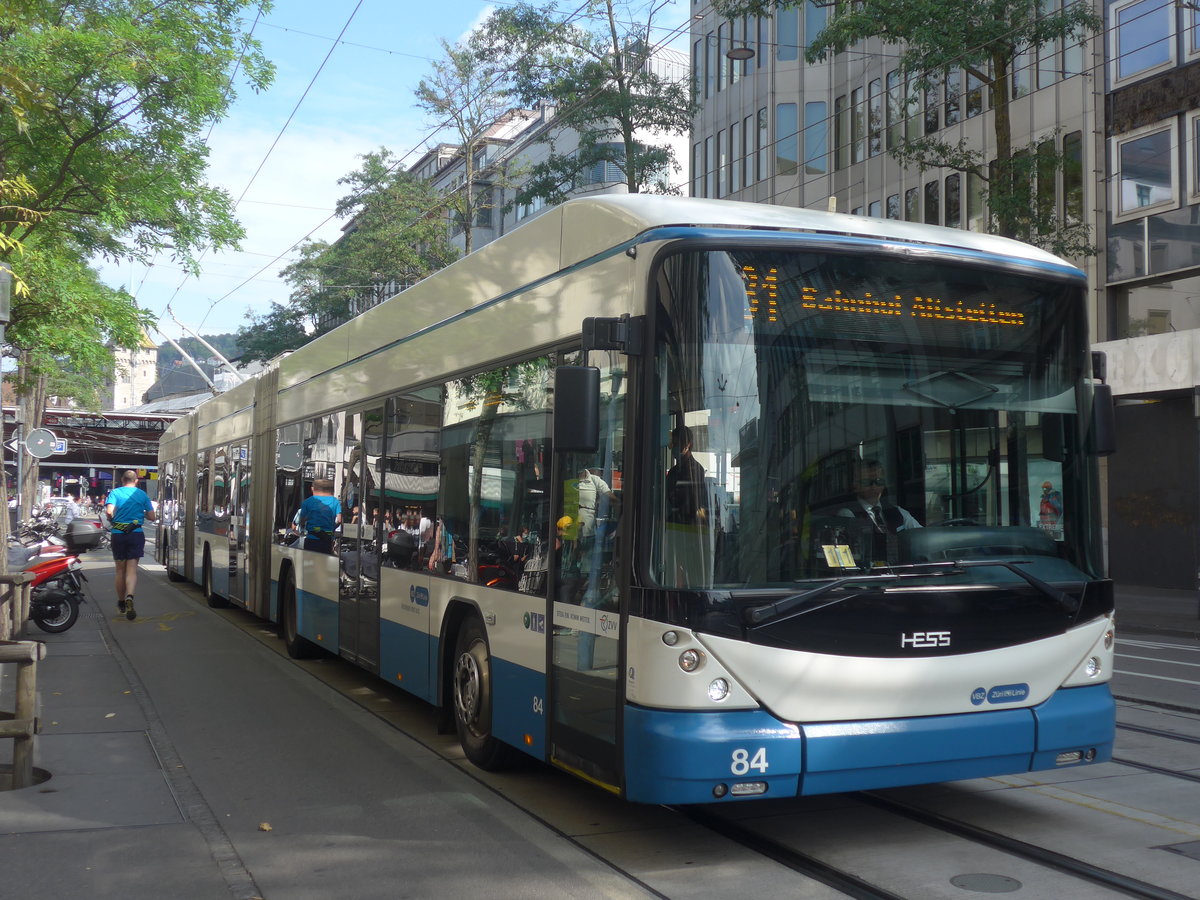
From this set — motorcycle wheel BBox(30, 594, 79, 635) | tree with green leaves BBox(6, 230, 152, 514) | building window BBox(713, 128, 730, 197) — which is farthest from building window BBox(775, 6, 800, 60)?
motorcycle wheel BBox(30, 594, 79, 635)

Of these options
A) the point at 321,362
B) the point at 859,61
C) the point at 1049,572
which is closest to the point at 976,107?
the point at 859,61

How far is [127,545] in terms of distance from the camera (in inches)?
687

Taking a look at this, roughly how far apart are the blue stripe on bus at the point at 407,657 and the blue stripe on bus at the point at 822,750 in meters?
3.05

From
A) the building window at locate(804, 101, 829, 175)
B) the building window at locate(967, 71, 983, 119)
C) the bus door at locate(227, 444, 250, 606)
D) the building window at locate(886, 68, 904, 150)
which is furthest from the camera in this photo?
the building window at locate(804, 101, 829, 175)

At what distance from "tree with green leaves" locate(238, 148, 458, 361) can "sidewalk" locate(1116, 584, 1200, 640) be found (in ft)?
82.5

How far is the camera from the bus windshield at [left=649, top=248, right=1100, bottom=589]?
5461mm

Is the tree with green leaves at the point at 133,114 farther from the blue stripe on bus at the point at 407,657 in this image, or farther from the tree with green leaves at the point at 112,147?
the blue stripe on bus at the point at 407,657

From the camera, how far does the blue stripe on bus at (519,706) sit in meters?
6.48

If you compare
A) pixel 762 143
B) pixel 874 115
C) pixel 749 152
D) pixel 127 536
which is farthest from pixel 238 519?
pixel 749 152

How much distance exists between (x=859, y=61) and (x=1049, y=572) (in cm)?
3072

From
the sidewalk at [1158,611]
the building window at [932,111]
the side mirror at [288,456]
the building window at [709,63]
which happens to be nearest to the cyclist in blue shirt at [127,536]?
the side mirror at [288,456]

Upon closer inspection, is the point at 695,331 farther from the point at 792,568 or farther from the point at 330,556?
the point at 330,556

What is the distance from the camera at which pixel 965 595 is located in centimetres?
574

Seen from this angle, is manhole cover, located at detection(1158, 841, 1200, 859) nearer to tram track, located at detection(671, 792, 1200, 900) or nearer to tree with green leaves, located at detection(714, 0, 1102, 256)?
tram track, located at detection(671, 792, 1200, 900)
